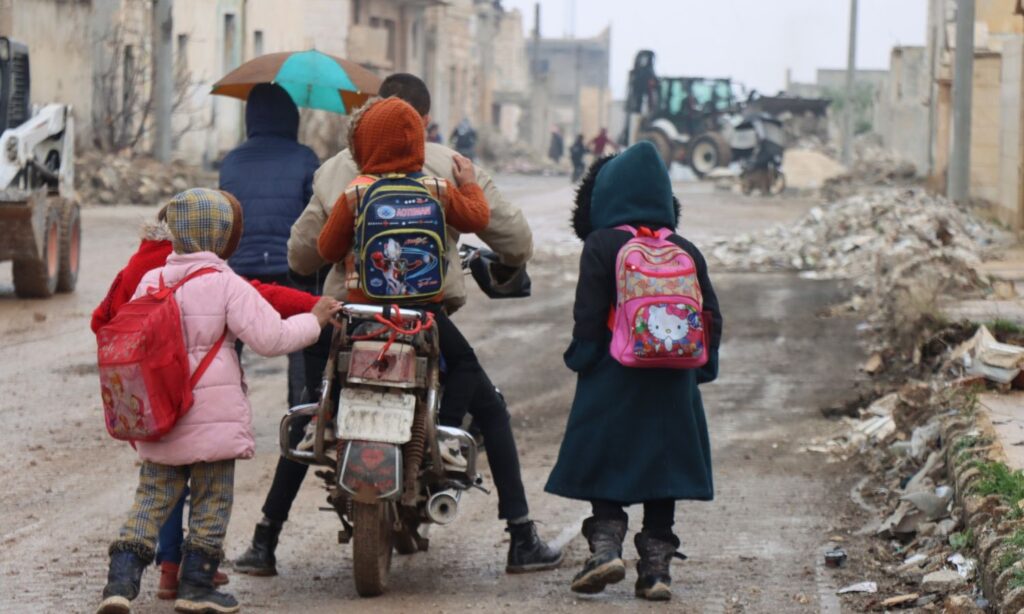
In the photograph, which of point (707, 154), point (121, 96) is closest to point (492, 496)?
point (121, 96)

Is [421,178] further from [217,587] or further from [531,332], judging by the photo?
→ [531,332]

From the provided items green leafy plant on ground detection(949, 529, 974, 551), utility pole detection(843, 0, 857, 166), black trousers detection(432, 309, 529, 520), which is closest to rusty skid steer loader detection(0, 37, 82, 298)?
black trousers detection(432, 309, 529, 520)

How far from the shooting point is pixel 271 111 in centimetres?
798

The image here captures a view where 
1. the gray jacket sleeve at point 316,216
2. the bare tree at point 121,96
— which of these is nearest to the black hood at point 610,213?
the gray jacket sleeve at point 316,216

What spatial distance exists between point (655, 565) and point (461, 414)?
863 millimetres

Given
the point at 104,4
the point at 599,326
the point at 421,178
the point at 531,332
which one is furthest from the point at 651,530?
the point at 104,4

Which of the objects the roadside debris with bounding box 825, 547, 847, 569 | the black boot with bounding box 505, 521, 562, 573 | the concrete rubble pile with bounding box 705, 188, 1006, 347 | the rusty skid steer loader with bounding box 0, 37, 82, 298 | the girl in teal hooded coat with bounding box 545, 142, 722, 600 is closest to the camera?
the girl in teal hooded coat with bounding box 545, 142, 722, 600

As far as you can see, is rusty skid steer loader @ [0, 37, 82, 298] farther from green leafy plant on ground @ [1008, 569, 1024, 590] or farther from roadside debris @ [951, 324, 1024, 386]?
green leafy plant on ground @ [1008, 569, 1024, 590]

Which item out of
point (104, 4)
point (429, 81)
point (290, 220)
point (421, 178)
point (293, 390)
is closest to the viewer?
point (421, 178)

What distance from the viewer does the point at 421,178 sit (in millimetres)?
5855

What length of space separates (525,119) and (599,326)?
81.5 m

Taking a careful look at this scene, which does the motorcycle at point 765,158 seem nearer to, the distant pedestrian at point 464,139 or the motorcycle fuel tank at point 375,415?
the distant pedestrian at point 464,139

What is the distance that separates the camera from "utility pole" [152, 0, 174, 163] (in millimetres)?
30844

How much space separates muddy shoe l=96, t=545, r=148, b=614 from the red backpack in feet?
1.23
